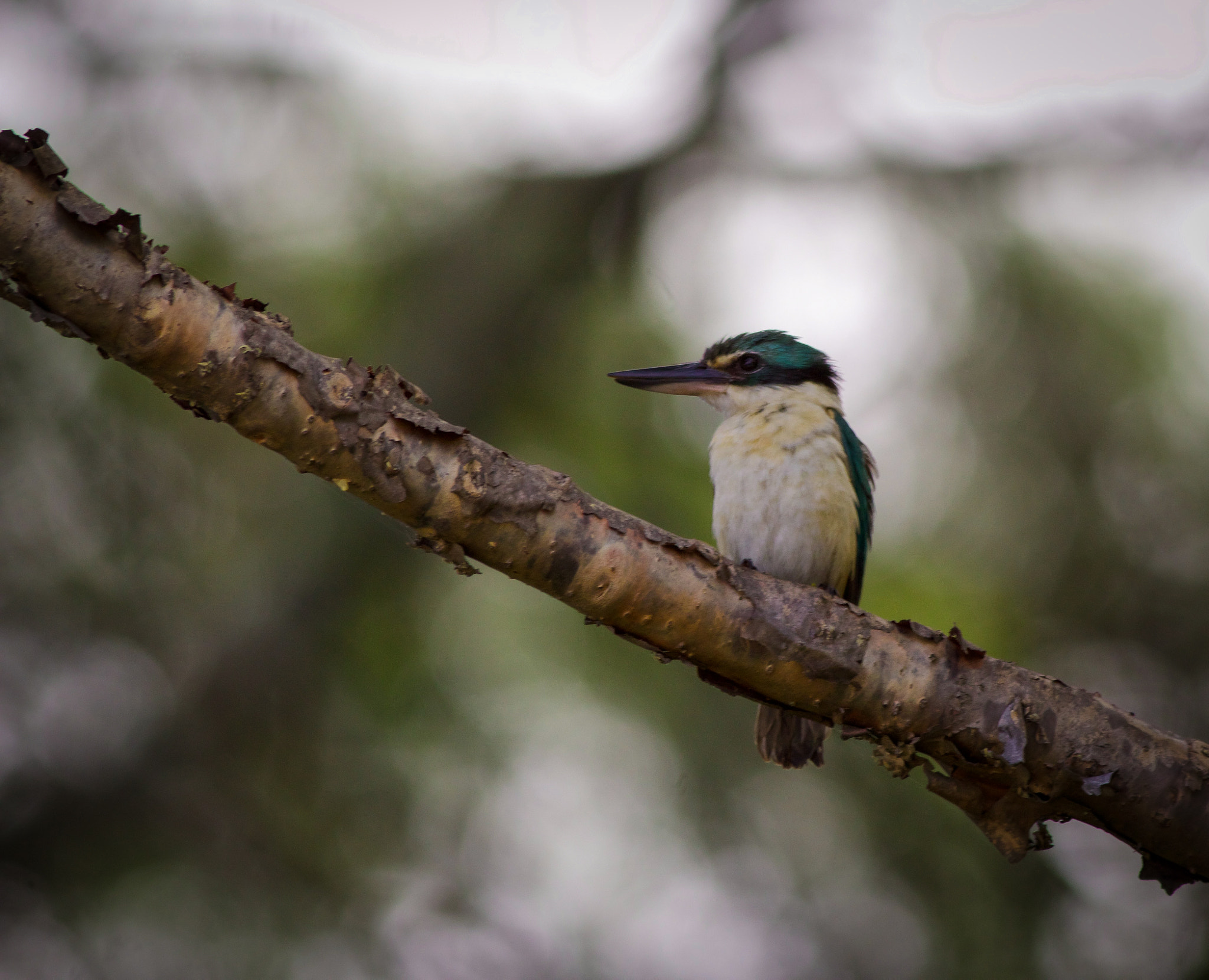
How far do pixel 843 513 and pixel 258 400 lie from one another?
239cm

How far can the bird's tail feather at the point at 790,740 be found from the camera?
394cm

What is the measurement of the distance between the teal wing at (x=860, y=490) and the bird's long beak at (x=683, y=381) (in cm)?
53

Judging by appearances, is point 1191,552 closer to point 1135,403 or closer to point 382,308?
point 1135,403

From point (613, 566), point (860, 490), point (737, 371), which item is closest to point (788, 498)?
point (860, 490)

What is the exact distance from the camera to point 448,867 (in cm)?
521

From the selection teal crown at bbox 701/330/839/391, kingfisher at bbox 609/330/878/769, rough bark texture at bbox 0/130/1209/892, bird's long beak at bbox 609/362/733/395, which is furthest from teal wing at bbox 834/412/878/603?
rough bark texture at bbox 0/130/1209/892

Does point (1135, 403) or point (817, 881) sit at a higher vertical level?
point (1135, 403)

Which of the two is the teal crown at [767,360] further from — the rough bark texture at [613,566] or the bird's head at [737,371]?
the rough bark texture at [613,566]

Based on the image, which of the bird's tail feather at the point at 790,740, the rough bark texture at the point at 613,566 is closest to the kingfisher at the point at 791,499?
the bird's tail feather at the point at 790,740

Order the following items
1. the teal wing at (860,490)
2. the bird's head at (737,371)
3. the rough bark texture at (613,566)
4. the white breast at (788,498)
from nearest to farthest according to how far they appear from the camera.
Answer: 1. the rough bark texture at (613,566)
2. the white breast at (788,498)
3. the teal wing at (860,490)
4. the bird's head at (737,371)

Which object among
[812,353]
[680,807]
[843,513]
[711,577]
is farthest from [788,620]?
[680,807]

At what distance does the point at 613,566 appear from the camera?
2.57m

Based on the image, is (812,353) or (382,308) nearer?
(812,353)

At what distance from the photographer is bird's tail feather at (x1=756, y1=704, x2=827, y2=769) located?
155 inches
